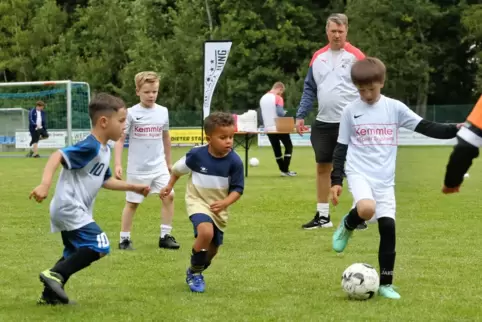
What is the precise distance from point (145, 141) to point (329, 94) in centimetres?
218

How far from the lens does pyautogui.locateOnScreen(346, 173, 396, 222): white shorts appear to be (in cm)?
604

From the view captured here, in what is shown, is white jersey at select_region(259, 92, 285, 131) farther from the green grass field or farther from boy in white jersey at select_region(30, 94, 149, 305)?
boy in white jersey at select_region(30, 94, 149, 305)

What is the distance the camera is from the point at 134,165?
28.5 ft

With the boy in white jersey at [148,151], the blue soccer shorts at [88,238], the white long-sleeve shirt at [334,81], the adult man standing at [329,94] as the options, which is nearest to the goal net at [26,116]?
the adult man standing at [329,94]

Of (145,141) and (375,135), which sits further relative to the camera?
(145,141)

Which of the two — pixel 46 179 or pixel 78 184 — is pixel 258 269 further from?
pixel 46 179

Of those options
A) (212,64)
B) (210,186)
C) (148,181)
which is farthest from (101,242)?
(212,64)

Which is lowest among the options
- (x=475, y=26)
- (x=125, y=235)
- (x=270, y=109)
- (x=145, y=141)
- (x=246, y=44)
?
(x=246, y=44)

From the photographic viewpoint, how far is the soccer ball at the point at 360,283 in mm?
5867

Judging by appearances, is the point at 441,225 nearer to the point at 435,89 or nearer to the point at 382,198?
the point at 382,198

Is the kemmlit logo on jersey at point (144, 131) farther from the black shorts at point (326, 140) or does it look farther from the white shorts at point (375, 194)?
the white shorts at point (375, 194)

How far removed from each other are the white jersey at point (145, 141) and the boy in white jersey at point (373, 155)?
2783 millimetres

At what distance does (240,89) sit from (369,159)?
45335 mm

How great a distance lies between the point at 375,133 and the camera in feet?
20.4
